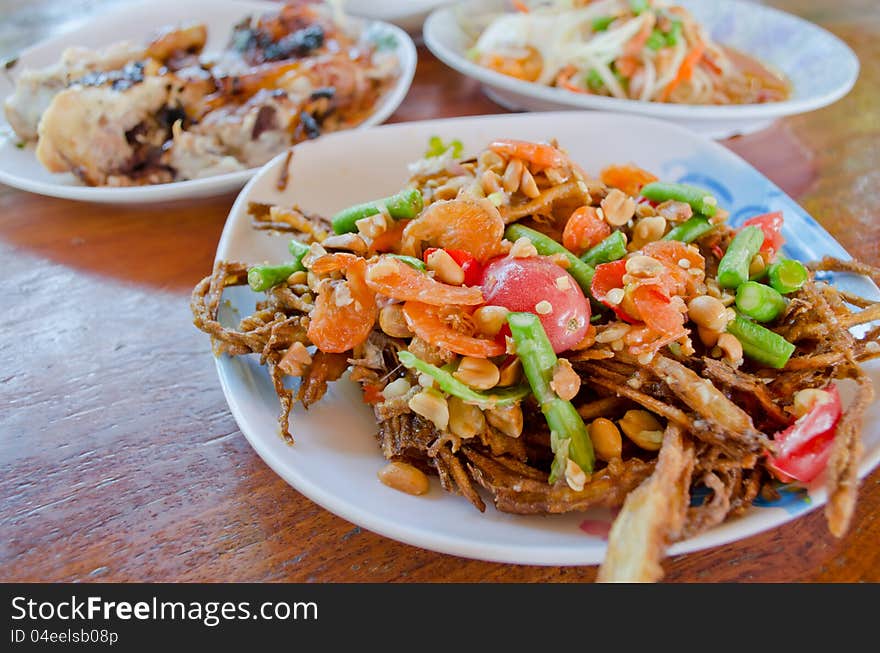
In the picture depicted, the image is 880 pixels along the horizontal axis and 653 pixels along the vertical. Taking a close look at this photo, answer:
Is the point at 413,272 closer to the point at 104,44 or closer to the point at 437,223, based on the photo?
the point at 437,223

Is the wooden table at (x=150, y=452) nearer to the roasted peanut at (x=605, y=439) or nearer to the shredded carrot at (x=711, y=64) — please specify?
the roasted peanut at (x=605, y=439)

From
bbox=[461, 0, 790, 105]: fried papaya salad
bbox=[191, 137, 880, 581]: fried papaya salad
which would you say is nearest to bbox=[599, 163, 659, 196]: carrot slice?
bbox=[191, 137, 880, 581]: fried papaya salad

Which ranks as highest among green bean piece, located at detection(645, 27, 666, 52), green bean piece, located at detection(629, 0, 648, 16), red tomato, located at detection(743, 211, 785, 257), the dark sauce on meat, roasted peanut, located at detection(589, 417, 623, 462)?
green bean piece, located at detection(629, 0, 648, 16)

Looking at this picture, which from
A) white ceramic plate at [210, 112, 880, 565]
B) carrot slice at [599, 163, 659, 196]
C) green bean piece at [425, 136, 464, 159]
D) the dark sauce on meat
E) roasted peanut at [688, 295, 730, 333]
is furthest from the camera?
the dark sauce on meat

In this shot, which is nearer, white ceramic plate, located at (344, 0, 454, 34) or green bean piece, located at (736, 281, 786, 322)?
green bean piece, located at (736, 281, 786, 322)

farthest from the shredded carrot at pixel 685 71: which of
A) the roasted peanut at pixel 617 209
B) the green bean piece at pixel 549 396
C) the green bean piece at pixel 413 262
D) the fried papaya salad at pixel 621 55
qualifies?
the green bean piece at pixel 549 396

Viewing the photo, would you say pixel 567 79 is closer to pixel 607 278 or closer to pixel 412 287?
pixel 607 278

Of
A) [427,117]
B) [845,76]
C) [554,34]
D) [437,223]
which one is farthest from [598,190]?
[845,76]

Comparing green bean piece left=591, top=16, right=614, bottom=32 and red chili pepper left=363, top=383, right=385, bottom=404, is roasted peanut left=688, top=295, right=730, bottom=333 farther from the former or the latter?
green bean piece left=591, top=16, right=614, bottom=32
